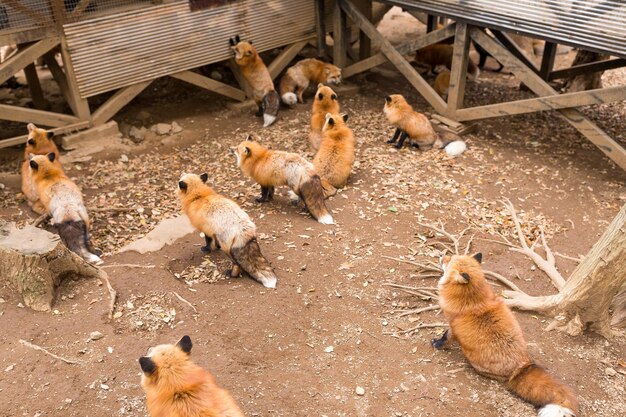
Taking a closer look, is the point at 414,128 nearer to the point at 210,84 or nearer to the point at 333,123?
the point at 333,123

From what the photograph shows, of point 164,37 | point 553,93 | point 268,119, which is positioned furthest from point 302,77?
point 553,93

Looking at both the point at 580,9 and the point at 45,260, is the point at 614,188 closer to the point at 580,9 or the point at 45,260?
the point at 580,9

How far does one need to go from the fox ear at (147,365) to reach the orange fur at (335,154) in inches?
168

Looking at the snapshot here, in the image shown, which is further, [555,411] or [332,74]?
[332,74]

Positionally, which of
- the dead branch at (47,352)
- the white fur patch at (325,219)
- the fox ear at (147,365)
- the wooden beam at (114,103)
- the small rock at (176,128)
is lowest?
the small rock at (176,128)

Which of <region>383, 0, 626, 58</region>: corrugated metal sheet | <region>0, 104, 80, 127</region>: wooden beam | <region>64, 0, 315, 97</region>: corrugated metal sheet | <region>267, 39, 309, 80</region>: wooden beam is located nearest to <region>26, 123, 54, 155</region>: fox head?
<region>0, 104, 80, 127</region>: wooden beam

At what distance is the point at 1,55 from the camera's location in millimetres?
12852

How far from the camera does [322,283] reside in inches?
221

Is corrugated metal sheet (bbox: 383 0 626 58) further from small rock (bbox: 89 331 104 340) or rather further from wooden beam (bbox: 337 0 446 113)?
small rock (bbox: 89 331 104 340)

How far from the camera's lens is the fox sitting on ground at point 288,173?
6566 mm

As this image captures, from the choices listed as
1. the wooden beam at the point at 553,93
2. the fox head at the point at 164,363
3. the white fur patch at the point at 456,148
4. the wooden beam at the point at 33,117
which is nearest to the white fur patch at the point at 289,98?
the white fur patch at the point at 456,148

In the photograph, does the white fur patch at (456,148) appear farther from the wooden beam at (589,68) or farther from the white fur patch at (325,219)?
the wooden beam at (589,68)

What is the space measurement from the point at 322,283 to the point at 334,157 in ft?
7.15

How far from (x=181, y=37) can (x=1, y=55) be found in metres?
6.87
